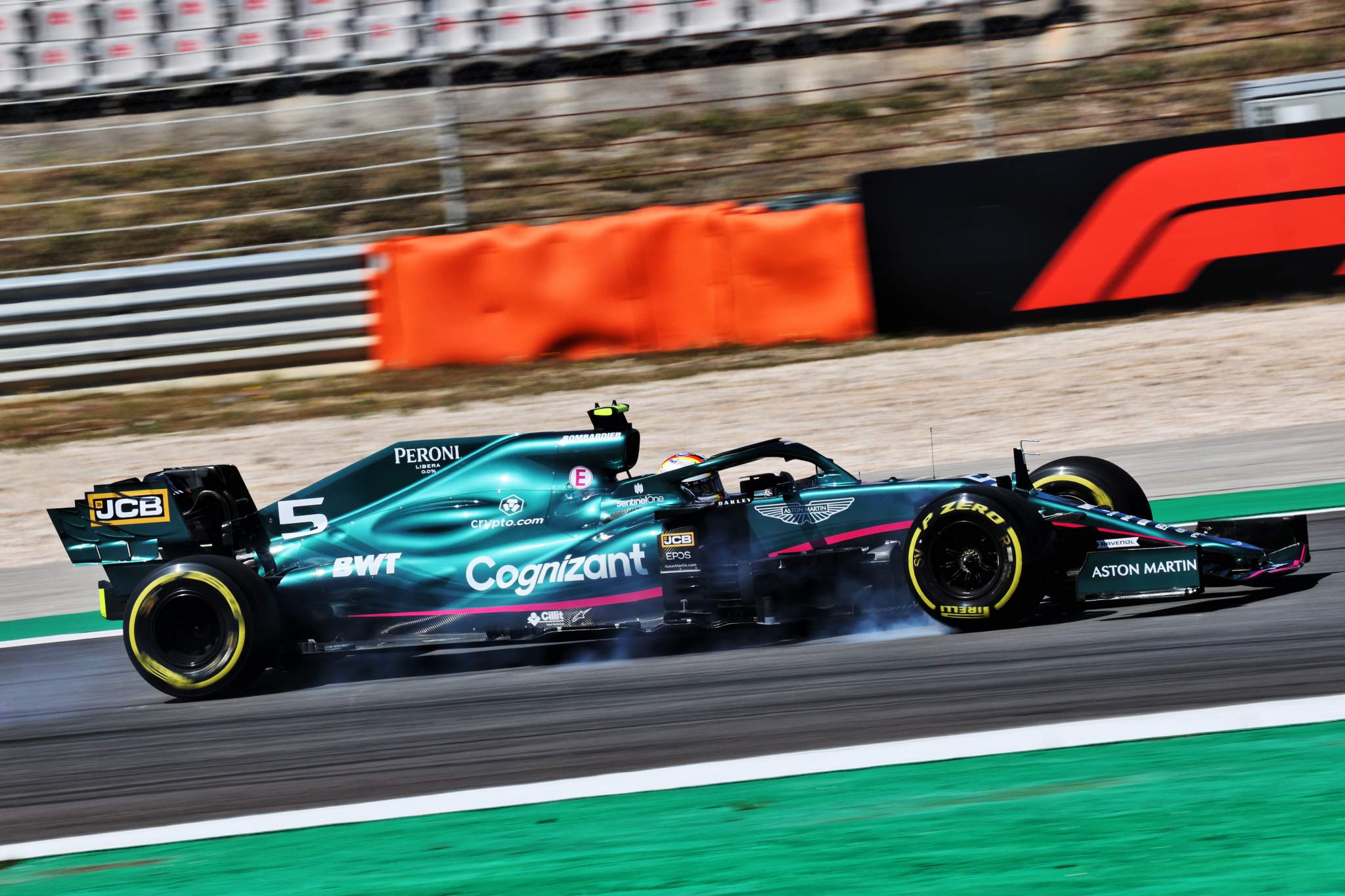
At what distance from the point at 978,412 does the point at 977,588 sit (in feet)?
18.4

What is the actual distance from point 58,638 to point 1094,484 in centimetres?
559

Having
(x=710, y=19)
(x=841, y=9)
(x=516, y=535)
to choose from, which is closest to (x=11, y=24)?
(x=710, y=19)

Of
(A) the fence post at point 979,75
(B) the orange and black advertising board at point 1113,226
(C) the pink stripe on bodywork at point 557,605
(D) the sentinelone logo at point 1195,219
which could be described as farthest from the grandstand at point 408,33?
(C) the pink stripe on bodywork at point 557,605

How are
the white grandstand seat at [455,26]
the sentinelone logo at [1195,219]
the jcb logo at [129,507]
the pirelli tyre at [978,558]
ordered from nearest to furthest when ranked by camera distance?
1. the pirelli tyre at [978,558]
2. the jcb logo at [129,507]
3. the sentinelone logo at [1195,219]
4. the white grandstand seat at [455,26]

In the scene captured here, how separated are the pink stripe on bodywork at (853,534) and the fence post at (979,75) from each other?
9.56 metres

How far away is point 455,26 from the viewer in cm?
1784

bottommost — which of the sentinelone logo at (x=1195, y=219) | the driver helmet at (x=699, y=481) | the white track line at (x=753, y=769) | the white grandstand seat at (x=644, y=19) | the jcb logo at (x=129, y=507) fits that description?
the white track line at (x=753, y=769)

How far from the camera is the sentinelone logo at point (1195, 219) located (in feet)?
38.7

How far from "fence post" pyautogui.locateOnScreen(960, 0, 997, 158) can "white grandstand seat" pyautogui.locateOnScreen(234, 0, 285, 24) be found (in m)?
7.89

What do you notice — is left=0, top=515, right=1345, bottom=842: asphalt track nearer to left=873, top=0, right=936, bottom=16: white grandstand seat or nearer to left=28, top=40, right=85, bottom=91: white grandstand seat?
left=873, top=0, right=936, bottom=16: white grandstand seat

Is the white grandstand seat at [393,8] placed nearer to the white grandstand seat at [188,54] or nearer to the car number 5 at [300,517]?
the white grandstand seat at [188,54]

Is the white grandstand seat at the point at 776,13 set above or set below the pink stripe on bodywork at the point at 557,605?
above

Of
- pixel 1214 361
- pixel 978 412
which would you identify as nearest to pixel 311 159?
pixel 978 412

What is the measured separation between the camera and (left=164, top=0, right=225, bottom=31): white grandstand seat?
17344 mm
